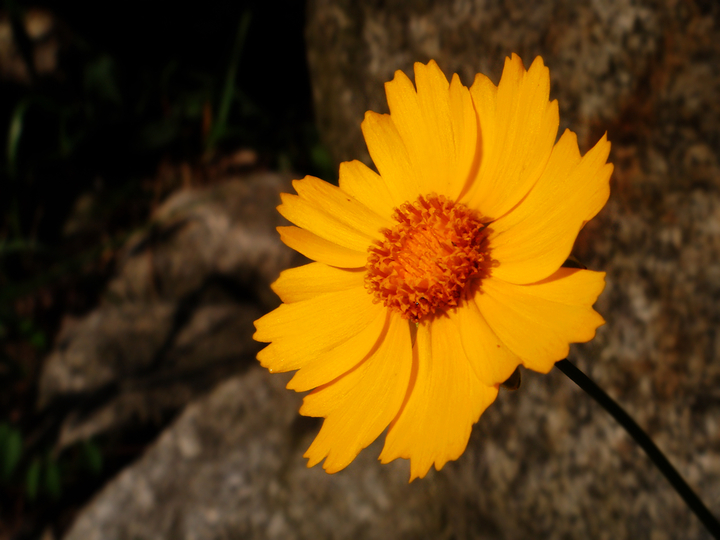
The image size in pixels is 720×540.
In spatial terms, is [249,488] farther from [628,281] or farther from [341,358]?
[628,281]

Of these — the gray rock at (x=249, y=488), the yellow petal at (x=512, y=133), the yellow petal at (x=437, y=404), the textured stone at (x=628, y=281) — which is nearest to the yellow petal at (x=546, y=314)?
the yellow petal at (x=437, y=404)

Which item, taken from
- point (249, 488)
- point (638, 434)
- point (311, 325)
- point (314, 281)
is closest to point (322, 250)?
point (314, 281)

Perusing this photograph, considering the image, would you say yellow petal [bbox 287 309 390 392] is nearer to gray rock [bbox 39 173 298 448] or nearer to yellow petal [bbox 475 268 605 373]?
yellow petal [bbox 475 268 605 373]

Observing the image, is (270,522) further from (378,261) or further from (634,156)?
(634,156)

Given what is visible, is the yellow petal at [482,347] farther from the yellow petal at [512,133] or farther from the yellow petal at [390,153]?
the yellow petal at [390,153]

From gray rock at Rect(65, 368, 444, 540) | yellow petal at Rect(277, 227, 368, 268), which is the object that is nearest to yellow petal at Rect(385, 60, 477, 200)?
yellow petal at Rect(277, 227, 368, 268)
